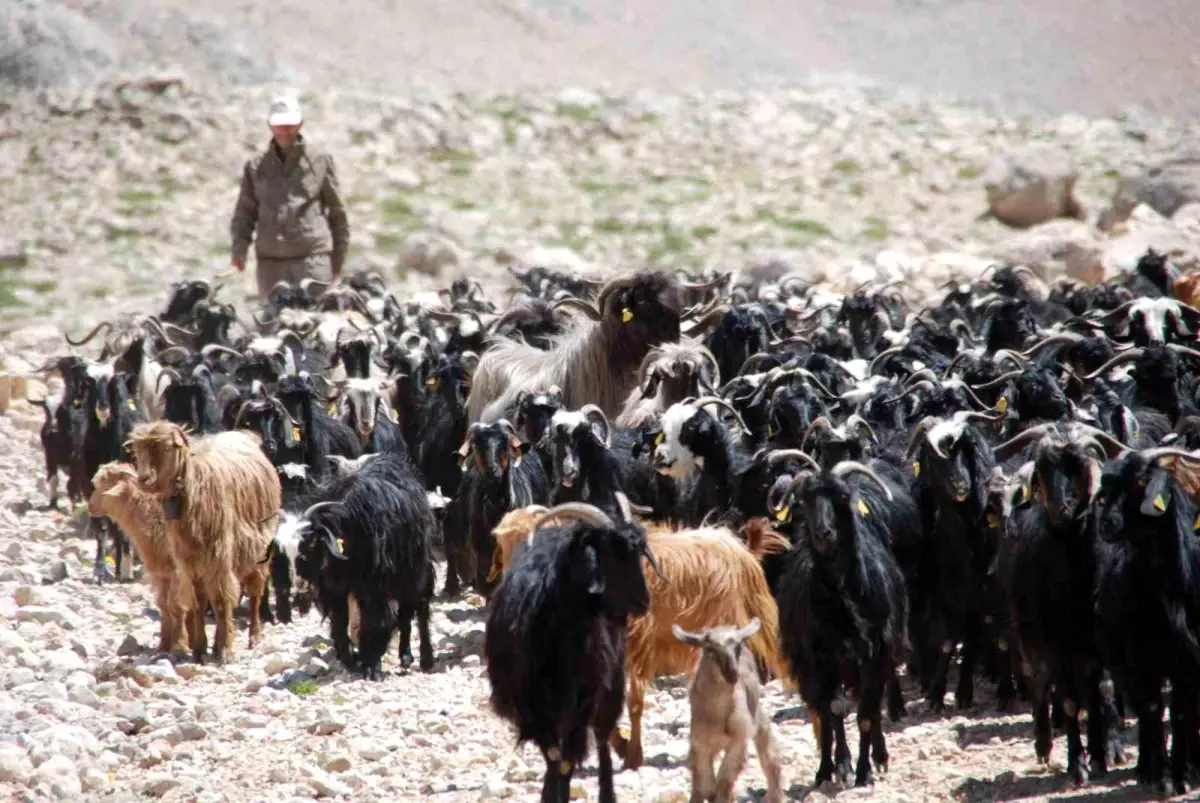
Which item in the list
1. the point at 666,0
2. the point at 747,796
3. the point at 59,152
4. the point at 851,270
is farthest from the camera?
the point at 666,0

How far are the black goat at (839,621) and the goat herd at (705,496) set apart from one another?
0.01 meters

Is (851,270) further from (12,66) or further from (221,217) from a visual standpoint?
(12,66)

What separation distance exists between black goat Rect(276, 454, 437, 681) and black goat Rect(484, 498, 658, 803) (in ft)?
8.00

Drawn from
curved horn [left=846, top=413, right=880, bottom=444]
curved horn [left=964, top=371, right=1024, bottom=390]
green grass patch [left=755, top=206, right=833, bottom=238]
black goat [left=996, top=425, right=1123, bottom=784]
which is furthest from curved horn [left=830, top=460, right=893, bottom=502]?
green grass patch [left=755, top=206, right=833, bottom=238]

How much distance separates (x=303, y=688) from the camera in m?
8.89

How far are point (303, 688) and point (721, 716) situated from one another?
123 inches

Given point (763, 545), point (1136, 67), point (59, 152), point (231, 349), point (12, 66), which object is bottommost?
point (763, 545)

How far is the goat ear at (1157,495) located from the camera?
22.2ft

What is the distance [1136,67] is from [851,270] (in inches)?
976

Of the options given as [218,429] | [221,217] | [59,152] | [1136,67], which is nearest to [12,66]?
[59,152]

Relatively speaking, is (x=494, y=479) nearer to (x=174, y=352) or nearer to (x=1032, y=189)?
(x=174, y=352)

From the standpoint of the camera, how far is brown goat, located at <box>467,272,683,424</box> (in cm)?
1090

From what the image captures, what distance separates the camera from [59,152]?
2802 centimetres

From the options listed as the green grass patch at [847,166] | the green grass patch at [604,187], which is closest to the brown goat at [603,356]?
the green grass patch at [604,187]
